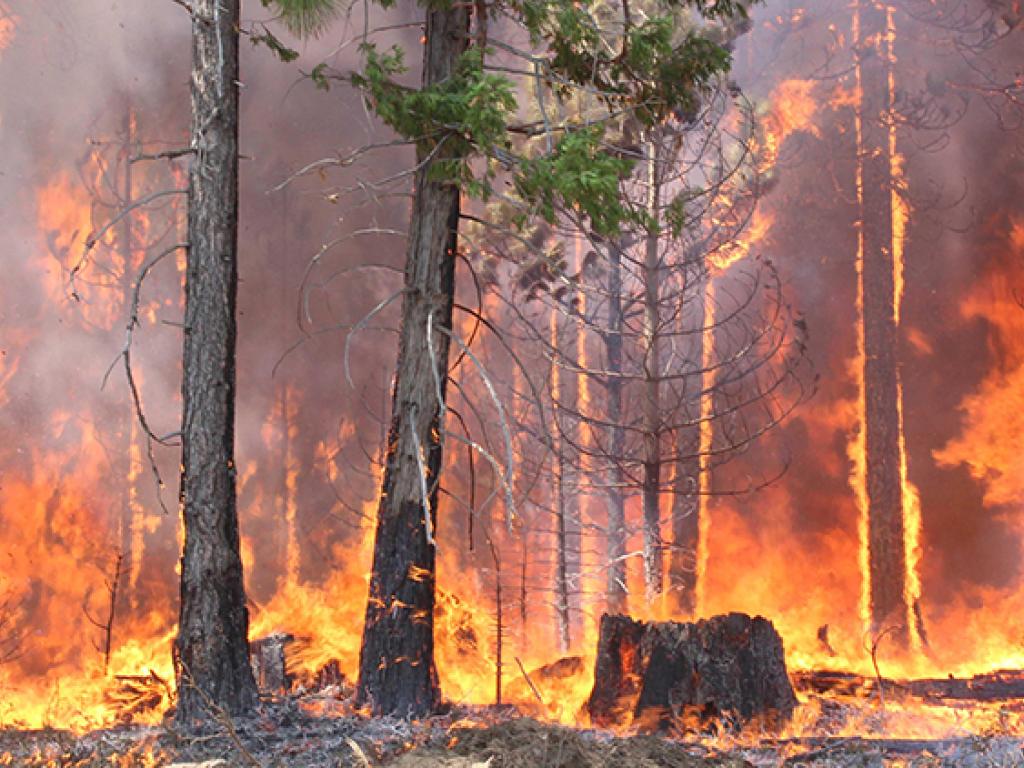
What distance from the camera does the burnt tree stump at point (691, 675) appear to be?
8445mm

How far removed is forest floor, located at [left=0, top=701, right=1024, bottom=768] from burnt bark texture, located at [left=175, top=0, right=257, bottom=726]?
53 cm

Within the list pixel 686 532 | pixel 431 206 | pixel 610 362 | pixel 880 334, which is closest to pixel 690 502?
pixel 686 532

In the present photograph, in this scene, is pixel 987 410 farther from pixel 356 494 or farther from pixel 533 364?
pixel 356 494

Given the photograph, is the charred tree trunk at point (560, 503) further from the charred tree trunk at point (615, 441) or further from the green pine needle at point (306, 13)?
the green pine needle at point (306, 13)

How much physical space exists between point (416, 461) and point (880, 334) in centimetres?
1284

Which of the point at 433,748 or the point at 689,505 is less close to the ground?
the point at 689,505

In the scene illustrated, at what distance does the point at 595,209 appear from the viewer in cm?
750

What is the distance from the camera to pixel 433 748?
5.77 metres

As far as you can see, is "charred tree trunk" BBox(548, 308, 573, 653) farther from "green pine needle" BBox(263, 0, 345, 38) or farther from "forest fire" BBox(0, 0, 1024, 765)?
"green pine needle" BBox(263, 0, 345, 38)

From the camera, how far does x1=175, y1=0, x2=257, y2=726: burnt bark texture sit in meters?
7.78

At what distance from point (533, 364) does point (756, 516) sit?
5.23 meters

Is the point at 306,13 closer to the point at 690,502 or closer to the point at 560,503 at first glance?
the point at 560,503

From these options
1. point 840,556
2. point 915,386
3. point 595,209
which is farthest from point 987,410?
point 595,209

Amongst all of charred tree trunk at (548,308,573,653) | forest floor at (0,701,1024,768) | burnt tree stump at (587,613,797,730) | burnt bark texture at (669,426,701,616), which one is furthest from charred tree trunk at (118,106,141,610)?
burnt tree stump at (587,613,797,730)
